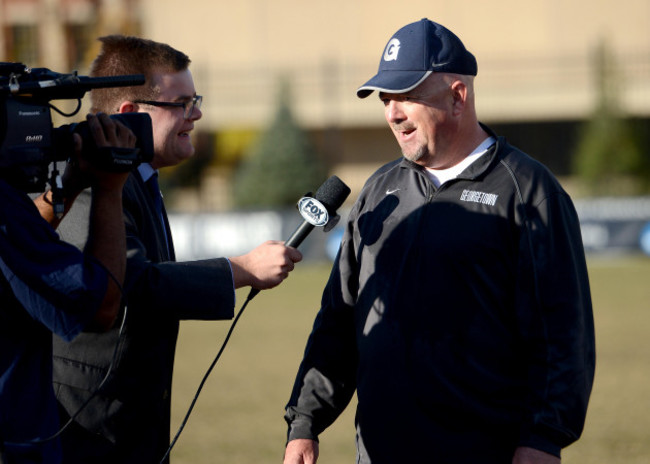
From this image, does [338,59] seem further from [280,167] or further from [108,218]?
[108,218]

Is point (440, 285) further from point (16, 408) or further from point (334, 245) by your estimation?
point (334, 245)

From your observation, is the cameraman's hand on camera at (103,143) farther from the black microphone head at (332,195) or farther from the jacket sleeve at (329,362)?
the jacket sleeve at (329,362)

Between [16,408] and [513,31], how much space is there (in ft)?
125

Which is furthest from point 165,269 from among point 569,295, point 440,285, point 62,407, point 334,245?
point 334,245

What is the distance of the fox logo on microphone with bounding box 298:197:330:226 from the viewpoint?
142 inches

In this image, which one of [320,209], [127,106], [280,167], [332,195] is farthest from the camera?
[280,167]

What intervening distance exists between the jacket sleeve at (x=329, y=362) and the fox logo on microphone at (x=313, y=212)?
1.56ft

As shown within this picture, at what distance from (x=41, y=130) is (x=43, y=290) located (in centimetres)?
48

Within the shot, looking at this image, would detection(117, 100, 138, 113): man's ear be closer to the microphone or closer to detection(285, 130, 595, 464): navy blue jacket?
the microphone

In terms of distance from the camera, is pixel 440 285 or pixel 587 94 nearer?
pixel 440 285

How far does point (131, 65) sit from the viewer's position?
14.2 ft

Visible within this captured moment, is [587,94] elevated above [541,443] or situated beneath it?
situated beneath

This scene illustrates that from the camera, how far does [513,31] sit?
129 feet

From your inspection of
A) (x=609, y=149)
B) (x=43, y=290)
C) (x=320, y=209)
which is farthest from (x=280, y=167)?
(x=43, y=290)
